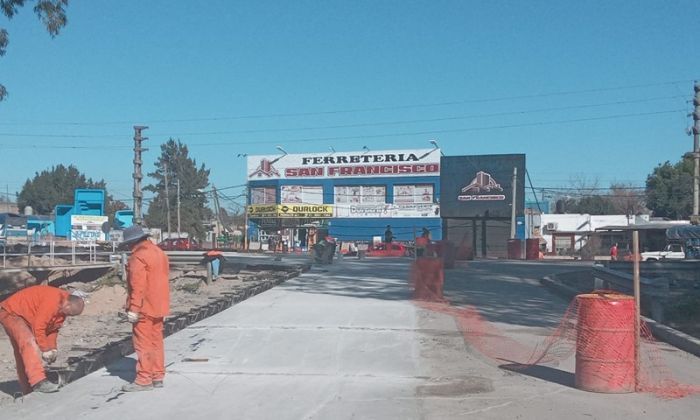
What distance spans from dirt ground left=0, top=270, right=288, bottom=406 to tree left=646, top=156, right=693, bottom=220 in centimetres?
5153

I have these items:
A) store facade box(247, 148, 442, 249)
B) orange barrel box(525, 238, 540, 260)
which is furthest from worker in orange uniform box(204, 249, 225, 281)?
store facade box(247, 148, 442, 249)

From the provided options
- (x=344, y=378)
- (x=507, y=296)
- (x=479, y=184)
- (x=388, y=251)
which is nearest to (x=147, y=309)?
(x=344, y=378)

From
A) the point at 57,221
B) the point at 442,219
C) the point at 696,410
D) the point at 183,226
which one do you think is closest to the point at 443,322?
the point at 696,410

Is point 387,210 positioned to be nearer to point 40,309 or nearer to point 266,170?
point 266,170

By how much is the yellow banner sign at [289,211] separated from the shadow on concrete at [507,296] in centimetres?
4091

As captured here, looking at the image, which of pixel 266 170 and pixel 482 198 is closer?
pixel 482 198

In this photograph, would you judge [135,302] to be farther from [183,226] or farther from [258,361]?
[183,226]

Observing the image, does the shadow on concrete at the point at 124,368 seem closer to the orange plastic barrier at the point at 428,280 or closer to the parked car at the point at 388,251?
the orange plastic barrier at the point at 428,280

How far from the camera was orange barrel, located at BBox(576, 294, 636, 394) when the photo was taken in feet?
26.8

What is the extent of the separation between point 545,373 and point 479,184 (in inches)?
2200

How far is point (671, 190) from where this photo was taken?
227 feet

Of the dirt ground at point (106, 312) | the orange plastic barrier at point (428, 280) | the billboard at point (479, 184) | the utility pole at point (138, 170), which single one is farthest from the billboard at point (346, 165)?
the orange plastic barrier at point (428, 280)

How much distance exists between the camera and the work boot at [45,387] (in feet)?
26.6

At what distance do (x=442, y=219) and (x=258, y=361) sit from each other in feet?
187
